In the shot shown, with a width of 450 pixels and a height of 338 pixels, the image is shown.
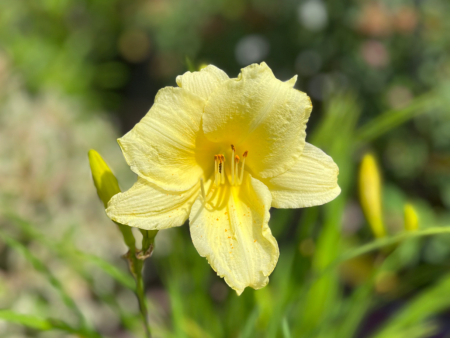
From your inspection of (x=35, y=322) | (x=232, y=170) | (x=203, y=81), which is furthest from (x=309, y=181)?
(x=35, y=322)

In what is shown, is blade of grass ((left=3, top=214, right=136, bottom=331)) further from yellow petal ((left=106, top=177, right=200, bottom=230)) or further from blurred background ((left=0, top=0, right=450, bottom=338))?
yellow petal ((left=106, top=177, right=200, bottom=230))

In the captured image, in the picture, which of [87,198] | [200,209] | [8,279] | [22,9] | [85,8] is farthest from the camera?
[85,8]

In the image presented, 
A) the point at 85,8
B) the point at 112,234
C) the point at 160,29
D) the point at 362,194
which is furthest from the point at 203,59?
the point at 362,194

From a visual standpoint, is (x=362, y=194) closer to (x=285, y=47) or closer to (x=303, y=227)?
(x=303, y=227)

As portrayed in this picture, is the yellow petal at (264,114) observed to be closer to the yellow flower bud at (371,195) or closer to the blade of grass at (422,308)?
the yellow flower bud at (371,195)

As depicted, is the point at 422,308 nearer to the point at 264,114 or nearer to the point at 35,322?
the point at 264,114

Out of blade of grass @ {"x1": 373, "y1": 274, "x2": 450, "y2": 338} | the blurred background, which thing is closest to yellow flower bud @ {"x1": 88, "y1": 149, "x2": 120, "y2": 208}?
the blurred background
